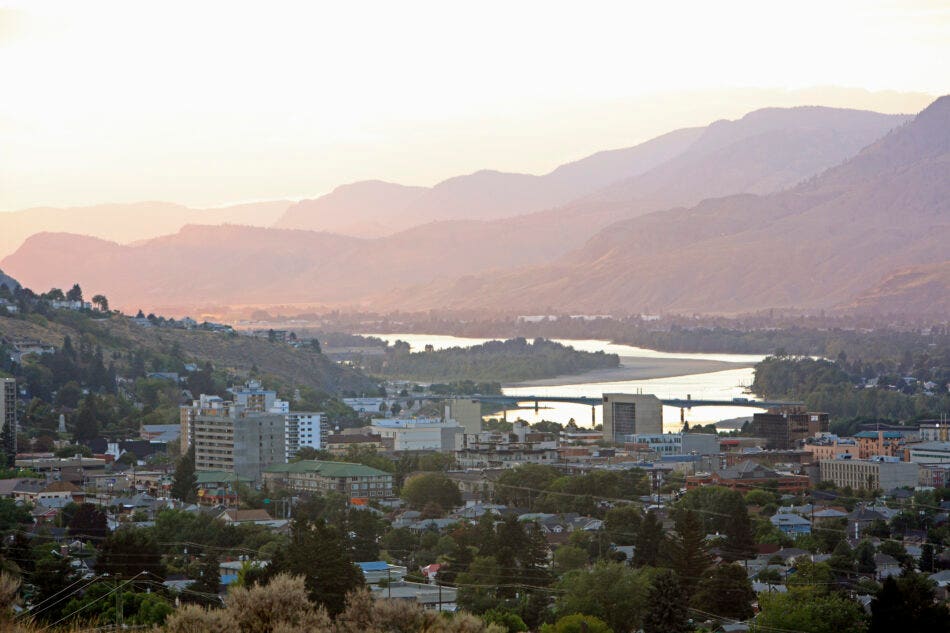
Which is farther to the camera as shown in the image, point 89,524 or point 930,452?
point 930,452

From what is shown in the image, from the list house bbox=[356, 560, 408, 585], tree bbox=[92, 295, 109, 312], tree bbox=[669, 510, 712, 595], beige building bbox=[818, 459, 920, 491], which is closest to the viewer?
tree bbox=[669, 510, 712, 595]

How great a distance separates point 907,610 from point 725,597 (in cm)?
479

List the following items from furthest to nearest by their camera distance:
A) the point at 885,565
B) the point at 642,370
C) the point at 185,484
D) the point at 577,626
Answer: the point at 642,370 → the point at 185,484 → the point at 885,565 → the point at 577,626

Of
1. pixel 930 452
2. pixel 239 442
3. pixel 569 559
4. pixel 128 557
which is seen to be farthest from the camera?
pixel 930 452

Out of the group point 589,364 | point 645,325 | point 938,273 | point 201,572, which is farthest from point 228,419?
point 938,273

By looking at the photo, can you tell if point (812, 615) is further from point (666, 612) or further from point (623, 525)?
point (623, 525)

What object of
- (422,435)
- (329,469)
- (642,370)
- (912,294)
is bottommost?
(329,469)

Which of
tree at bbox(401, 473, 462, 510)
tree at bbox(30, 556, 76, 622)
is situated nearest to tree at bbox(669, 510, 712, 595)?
tree at bbox(30, 556, 76, 622)

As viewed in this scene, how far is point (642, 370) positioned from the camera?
12594 cm

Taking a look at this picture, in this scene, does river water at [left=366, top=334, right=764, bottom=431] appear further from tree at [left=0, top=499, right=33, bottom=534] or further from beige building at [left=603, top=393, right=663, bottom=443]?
tree at [left=0, top=499, right=33, bottom=534]

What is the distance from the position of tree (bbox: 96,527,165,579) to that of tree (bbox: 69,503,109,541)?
14.5ft

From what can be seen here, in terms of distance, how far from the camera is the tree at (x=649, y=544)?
1282 inches

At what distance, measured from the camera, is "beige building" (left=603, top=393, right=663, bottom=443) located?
240 feet

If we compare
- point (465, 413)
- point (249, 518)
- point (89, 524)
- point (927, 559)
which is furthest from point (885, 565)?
point (465, 413)
